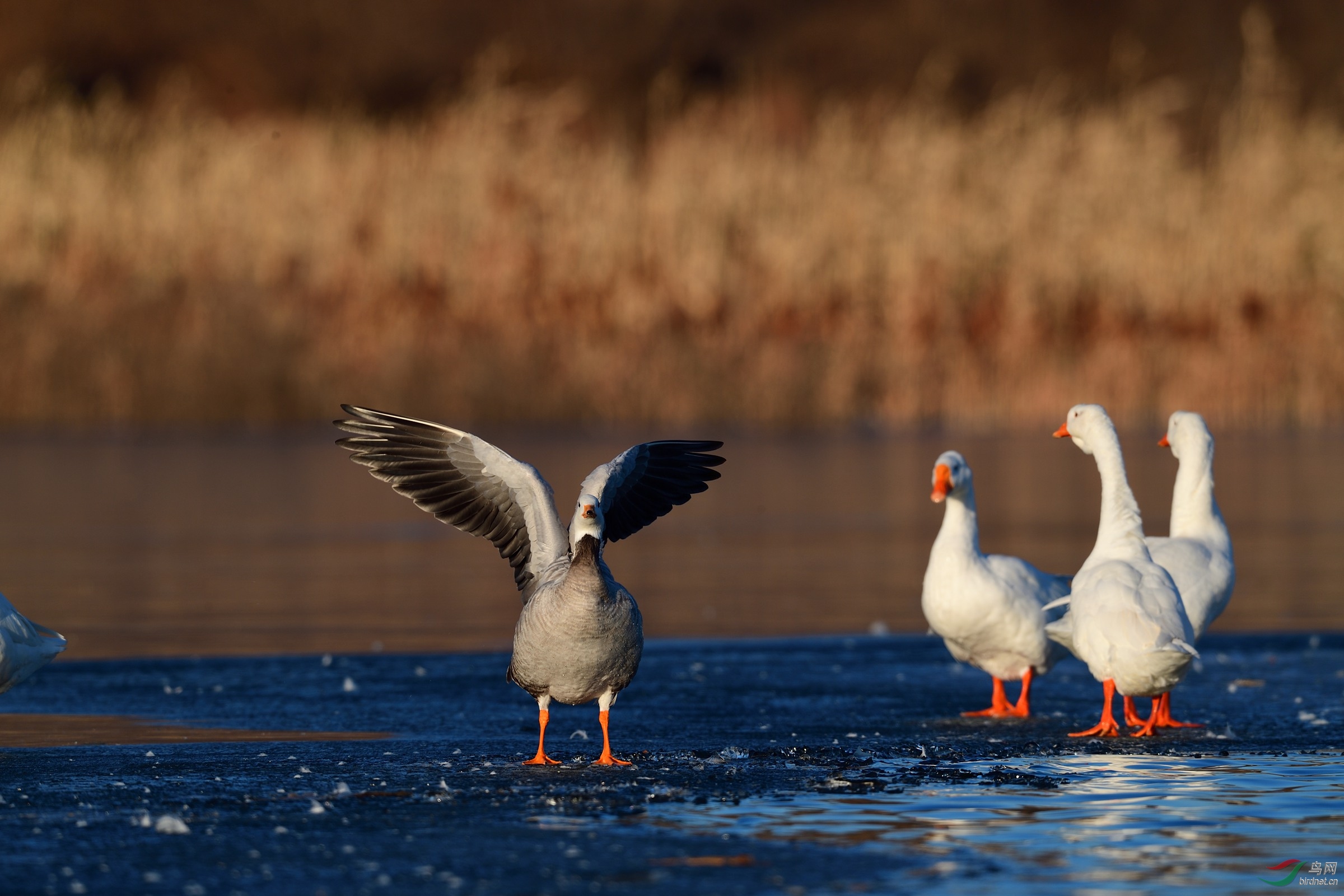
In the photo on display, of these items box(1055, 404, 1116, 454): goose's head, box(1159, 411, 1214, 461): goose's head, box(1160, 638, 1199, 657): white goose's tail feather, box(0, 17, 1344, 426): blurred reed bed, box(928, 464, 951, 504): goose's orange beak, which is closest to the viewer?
box(1160, 638, 1199, 657): white goose's tail feather

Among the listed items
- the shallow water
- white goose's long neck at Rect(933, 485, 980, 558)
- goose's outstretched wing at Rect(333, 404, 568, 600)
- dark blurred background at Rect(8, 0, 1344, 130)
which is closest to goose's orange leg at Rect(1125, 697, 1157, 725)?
white goose's long neck at Rect(933, 485, 980, 558)

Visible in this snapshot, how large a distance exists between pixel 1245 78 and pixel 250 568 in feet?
95.2

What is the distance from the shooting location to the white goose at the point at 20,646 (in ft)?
24.4

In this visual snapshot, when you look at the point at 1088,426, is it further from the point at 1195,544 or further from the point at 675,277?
the point at 675,277

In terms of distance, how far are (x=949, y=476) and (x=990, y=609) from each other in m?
0.75

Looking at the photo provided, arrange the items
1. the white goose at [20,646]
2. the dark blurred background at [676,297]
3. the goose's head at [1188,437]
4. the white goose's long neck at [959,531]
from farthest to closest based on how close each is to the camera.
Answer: the dark blurred background at [676,297]
the goose's head at [1188,437]
the white goose's long neck at [959,531]
the white goose at [20,646]

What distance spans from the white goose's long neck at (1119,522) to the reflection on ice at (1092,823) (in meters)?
1.38

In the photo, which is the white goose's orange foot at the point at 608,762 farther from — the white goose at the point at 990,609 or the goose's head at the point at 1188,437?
the goose's head at the point at 1188,437

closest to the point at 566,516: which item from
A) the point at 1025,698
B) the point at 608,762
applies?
the point at 1025,698

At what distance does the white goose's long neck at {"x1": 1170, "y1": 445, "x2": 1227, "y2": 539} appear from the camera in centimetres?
902

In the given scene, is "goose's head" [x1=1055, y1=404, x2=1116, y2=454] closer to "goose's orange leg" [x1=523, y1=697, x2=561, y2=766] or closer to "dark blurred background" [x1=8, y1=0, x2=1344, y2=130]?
"goose's orange leg" [x1=523, y1=697, x2=561, y2=766]

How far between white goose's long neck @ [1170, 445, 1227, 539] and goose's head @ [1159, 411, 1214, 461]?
81 millimetres

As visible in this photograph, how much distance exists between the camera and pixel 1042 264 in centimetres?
2416

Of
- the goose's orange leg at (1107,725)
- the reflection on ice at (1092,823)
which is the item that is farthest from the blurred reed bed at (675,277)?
the reflection on ice at (1092,823)
